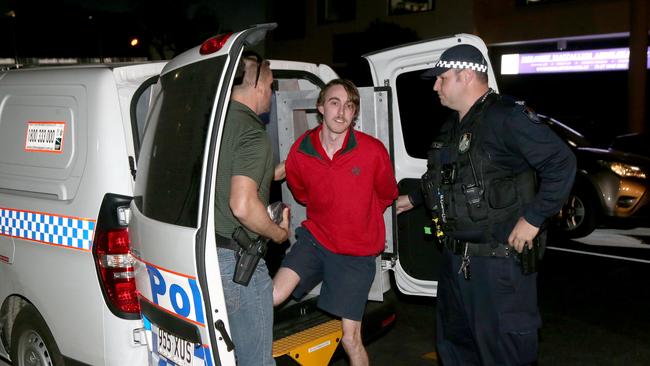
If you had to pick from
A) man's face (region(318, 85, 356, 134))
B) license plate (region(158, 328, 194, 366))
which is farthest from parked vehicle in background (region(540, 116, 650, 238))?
license plate (region(158, 328, 194, 366))

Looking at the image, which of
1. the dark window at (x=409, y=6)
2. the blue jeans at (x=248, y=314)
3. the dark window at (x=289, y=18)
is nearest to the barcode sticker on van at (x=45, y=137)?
the blue jeans at (x=248, y=314)

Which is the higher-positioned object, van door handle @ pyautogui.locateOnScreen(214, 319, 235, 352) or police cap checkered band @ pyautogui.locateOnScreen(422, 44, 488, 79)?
police cap checkered band @ pyautogui.locateOnScreen(422, 44, 488, 79)

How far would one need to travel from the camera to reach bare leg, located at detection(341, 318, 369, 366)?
3630 mm

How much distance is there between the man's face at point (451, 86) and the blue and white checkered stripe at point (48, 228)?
69.9 inches

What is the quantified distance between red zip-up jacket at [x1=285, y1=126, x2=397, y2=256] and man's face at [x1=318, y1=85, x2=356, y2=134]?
98mm

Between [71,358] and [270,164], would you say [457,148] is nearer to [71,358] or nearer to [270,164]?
[270,164]

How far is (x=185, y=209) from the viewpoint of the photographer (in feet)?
8.29

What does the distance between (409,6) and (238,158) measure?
2198 centimetres

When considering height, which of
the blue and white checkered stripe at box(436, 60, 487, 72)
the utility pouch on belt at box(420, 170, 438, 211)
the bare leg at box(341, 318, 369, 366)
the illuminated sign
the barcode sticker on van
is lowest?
the bare leg at box(341, 318, 369, 366)

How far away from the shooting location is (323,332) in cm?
365

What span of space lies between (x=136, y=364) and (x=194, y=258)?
873 mm

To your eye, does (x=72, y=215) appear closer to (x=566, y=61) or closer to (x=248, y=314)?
(x=248, y=314)

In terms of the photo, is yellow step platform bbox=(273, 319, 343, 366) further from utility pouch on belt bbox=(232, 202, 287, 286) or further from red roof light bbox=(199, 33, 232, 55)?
red roof light bbox=(199, 33, 232, 55)

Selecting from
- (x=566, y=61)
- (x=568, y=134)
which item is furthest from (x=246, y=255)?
(x=566, y=61)
